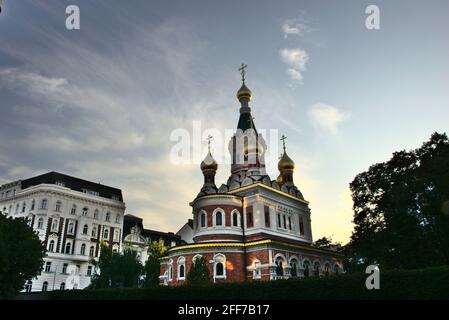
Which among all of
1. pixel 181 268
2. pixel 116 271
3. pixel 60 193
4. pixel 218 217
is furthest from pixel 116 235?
pixel 218 217

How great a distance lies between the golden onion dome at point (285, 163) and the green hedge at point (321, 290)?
87.3 ft

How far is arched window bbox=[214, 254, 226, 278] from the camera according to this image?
31469 millimetres

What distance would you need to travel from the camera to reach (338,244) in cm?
5634

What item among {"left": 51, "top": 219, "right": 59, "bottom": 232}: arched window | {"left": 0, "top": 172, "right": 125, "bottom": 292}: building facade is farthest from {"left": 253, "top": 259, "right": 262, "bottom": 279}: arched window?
{"left": 51, "top": 219, "right": 59, "bottom": 232}: arched window

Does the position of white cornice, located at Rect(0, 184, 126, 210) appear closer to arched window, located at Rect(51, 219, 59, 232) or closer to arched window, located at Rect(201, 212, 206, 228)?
arched window, located at Rect(51, 219, 59, 232)

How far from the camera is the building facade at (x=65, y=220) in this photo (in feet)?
148

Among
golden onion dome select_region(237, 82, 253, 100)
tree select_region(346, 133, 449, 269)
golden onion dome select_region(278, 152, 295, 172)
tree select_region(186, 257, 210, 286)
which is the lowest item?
tree select_region(186, 257, 210, 286)

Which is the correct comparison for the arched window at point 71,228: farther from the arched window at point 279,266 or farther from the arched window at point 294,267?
the arched window at point 294,267

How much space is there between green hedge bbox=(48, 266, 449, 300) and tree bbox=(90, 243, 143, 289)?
8666mm

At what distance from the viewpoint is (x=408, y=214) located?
957 inches

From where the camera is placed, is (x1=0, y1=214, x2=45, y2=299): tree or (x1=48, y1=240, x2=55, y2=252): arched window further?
(x1=48, y1=240, x2=55, y2=252): arched window
